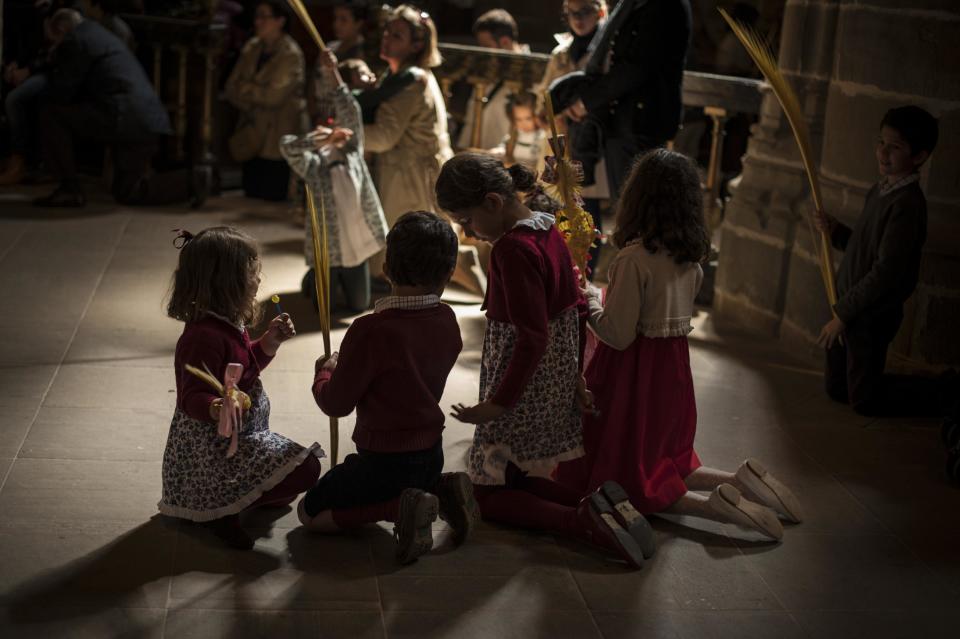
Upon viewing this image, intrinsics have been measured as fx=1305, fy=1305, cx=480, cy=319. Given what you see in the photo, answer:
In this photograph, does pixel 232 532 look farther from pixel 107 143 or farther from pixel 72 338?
pixel 107 143

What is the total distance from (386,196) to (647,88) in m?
1.57

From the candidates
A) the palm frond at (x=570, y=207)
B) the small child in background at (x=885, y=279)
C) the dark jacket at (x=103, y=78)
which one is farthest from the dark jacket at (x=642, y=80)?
the dark jacket at (x=103, y=78)

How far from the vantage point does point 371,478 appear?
12.6 ft

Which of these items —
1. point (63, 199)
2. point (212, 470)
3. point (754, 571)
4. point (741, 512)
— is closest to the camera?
point (212, 470)

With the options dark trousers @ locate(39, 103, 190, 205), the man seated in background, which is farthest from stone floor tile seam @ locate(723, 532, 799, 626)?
dark trousers @ locate(39, 103, 190, 205)

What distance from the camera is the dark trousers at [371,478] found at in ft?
12.6

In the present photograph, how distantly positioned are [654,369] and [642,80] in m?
2.57

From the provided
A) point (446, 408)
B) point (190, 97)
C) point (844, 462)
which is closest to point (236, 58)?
point (190, 97)

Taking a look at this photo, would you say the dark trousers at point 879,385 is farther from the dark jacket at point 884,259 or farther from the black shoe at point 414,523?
the black shoe at point 414,523

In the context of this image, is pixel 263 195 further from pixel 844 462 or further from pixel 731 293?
pixel 844 462

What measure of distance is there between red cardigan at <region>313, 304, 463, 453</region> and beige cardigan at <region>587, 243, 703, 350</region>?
0.54 m

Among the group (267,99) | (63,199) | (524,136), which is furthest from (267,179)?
(524,136)

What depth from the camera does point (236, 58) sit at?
1038 cm

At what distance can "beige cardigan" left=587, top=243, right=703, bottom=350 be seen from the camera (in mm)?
4062
